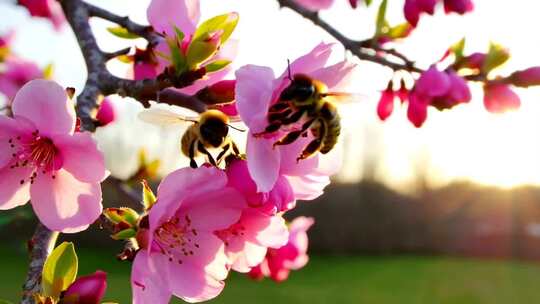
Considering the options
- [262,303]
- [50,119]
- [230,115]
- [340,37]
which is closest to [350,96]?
[230,115]

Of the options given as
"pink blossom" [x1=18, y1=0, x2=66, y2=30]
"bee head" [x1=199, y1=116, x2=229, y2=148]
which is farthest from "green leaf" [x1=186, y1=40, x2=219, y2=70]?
"pink blossom" [x1=18, y1=0, x2=66, y2=30]

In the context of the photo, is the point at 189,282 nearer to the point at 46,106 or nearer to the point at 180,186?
the point at 180,186

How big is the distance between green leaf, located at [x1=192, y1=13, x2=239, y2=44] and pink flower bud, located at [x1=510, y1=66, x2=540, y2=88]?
1.84 ft

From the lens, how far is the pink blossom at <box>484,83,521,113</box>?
51.9 inches

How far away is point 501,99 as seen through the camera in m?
1.33

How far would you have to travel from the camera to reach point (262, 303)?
9.52m

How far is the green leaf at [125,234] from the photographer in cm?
86

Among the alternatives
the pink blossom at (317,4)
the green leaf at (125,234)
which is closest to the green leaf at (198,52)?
the green leaf at (125,234)

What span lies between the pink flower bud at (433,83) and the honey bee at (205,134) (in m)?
0.46

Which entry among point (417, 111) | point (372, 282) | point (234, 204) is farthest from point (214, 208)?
point (372, 282)

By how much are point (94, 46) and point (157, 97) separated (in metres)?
0.30

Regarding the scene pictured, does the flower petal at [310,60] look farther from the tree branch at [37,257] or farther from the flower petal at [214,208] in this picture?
the tree branch at [37,257]

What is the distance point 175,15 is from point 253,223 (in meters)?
0.33

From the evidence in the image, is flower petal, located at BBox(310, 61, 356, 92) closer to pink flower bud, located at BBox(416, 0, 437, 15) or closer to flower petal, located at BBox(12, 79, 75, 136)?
flower petal, located at BBox(12, 79, 75, 136)
